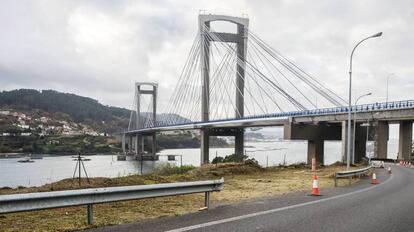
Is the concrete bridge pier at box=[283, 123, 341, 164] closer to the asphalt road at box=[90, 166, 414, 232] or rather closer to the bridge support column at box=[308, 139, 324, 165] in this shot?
the bridge support column at box=[308, 139, 324, 165]

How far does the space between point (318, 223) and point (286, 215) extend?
1025 mm

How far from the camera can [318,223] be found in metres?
8.20

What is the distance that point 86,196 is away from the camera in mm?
7438

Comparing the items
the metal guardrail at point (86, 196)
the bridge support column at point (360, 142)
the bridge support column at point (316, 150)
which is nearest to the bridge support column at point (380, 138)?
the bridge support column at point (360, 142)

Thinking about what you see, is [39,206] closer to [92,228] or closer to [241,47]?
[92,228]

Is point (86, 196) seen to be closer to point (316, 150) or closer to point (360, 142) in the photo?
point (316, 150)

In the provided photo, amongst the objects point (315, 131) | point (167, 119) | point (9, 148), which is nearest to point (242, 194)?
point (315, 131)

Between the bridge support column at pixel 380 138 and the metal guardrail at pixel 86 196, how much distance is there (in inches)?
1660

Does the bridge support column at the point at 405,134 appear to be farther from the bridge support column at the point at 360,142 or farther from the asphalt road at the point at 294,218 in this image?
the asphalt road at the point at 294,218

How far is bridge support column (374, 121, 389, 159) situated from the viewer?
156 feet

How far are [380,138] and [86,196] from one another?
46.3m

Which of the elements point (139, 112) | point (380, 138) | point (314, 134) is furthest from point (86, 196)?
point (139, 112)

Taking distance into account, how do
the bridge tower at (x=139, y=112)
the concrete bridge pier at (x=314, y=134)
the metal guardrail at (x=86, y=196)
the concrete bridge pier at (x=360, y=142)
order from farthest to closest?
1. the bridge tower at (x=139, y=112)
2. the concrete bridge pier at (x=360, y=142)
3. the concrete bridge pier at (x=314, y=134)
4. the metal guardrail at (x=86, y=196)

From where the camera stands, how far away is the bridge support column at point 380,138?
4744cm
